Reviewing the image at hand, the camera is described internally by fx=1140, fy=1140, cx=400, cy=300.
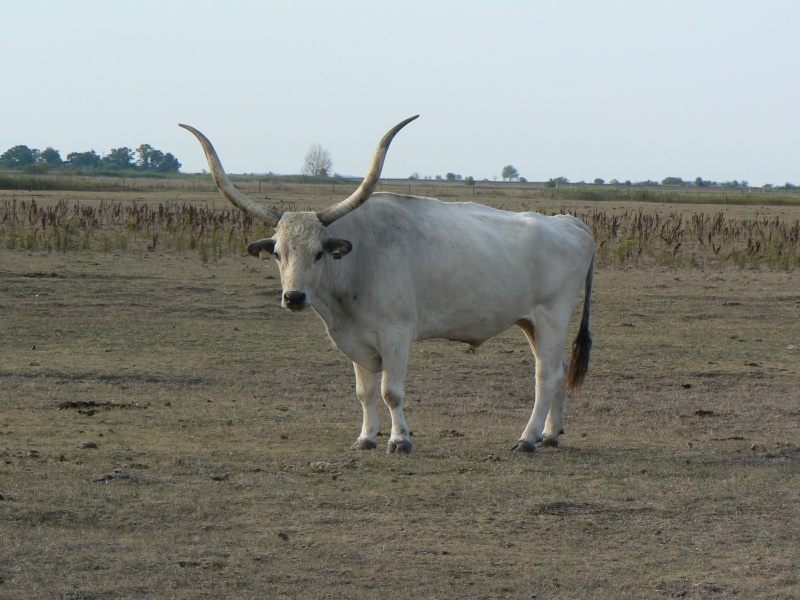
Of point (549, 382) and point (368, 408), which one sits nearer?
point (368, 408)

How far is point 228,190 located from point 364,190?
3.62ft

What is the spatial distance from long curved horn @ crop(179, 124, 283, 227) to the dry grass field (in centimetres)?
186

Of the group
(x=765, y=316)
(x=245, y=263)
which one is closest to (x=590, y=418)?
(x=765, y=316)

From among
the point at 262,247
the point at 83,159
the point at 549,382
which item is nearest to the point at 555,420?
the point at 549,382

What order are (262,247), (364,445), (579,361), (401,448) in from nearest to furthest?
(262,247)
(401,448)
(364,445)
(579,361)

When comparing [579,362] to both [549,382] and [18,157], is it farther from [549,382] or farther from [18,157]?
[18,157]

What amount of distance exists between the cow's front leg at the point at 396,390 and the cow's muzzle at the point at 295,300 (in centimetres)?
→ 91

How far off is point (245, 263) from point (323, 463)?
595 inches

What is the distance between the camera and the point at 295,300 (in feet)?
27.5

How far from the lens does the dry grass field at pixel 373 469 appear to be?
607 cm

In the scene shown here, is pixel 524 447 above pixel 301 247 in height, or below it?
below

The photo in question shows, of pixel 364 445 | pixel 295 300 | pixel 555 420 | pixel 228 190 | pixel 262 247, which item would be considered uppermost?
pixel 228 190

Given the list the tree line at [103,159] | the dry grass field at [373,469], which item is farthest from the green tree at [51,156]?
the dry grass field at [373,469]

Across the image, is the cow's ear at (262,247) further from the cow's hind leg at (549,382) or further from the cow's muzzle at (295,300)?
the cow's hind leg at (549,382)
